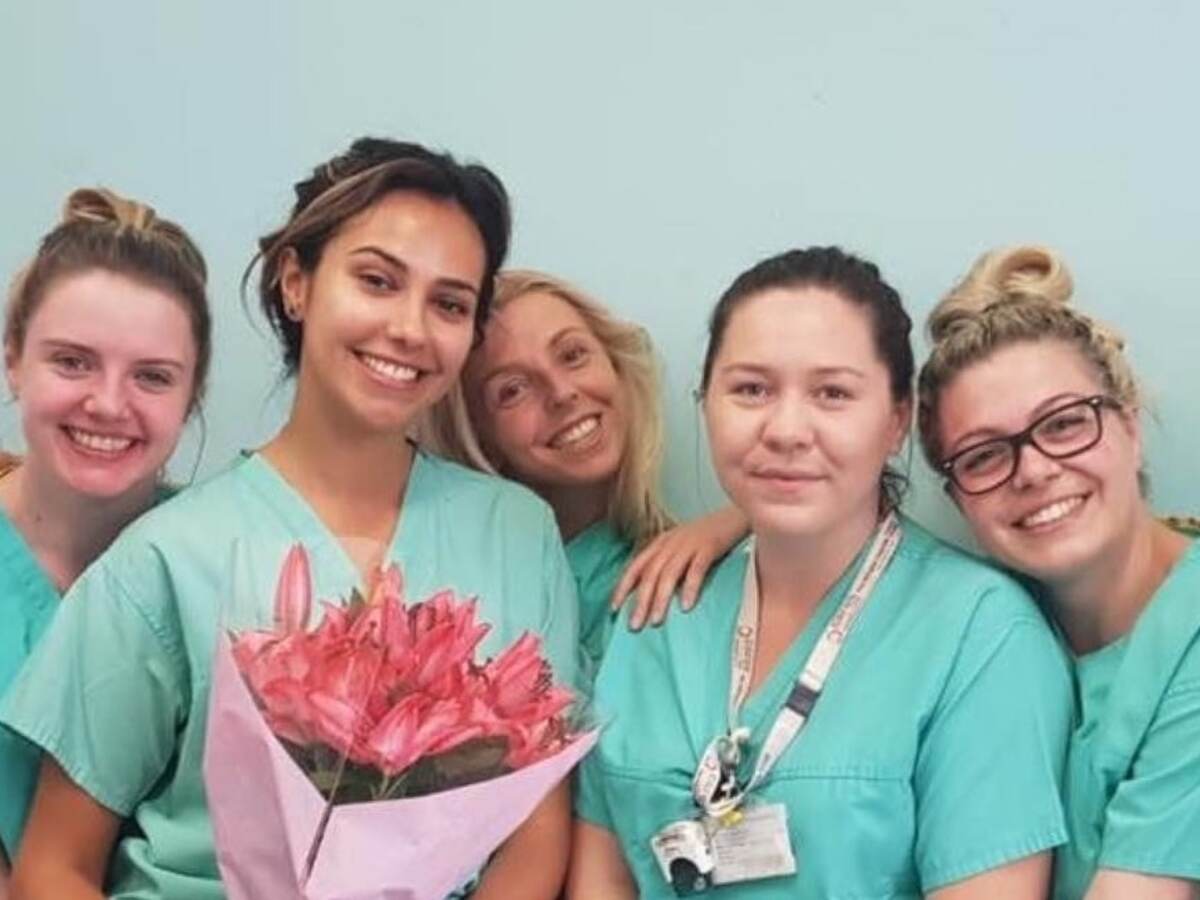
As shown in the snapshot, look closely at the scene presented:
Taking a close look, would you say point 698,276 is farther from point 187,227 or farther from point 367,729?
point 367,729

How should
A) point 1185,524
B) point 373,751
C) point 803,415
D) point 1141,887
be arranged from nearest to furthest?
point 373,751 → point 1141,887 → point 803,415 → point 1185,524

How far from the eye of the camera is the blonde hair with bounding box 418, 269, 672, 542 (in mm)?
1816

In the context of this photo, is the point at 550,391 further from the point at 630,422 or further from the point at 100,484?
the point at 100,484

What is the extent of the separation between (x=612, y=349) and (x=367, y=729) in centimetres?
86

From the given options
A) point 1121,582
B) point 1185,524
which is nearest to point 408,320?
point 1121,582

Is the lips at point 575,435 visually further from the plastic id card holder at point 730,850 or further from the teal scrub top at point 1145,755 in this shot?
the teal scrub top at point 1145,755

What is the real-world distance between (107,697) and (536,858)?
426mm

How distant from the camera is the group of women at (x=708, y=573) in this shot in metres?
1.37

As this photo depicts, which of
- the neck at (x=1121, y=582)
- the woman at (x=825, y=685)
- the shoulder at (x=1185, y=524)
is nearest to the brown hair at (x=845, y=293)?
the woman at (x=825, y=685)

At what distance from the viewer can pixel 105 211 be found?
1.73 metres

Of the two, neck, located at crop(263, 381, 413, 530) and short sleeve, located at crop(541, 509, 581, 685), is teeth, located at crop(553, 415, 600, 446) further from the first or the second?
neck, located at crop(263, 381, 413, 530)

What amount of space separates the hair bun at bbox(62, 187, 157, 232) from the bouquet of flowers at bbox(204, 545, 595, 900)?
0.74 m

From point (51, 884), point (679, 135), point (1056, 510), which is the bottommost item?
point (51, 884)

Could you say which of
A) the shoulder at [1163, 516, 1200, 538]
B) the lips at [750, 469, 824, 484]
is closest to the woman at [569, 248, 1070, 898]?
the lips at [750, 469, 824, 484]
